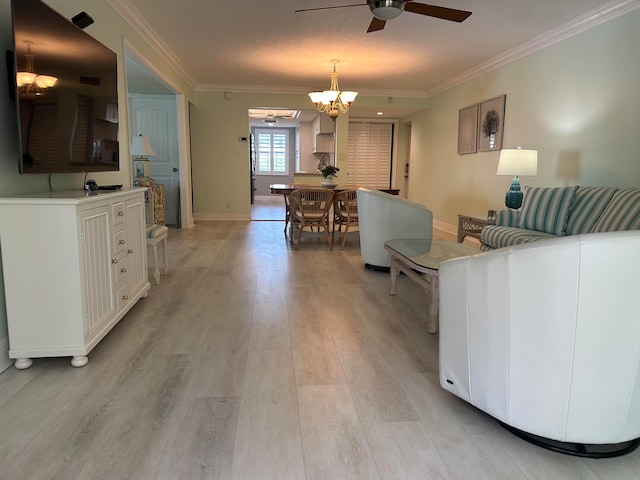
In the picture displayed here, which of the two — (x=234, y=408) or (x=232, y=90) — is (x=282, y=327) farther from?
(x=232, y=90)

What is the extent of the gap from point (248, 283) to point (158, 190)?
10.3 feet

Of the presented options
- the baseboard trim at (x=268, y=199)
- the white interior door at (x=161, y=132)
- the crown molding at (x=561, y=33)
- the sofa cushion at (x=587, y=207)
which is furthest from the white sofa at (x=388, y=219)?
the baseboard trim at (x=268, y=199)

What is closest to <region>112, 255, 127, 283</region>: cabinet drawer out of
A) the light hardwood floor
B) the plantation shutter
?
the light hardwood floor

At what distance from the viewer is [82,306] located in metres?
2.10

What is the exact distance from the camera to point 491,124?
564 cm

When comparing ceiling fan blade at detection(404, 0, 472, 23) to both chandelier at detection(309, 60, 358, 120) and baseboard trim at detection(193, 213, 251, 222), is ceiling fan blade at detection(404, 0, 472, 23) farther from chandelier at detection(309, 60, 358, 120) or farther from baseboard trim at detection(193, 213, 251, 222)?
baseboard trim at detection(193, 213, 251, 222)

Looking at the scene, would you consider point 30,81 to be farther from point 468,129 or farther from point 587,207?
point 468,129

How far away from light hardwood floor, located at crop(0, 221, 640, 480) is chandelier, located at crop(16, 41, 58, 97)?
137 centimetres

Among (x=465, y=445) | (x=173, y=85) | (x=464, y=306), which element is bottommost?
(x=465, y=445)

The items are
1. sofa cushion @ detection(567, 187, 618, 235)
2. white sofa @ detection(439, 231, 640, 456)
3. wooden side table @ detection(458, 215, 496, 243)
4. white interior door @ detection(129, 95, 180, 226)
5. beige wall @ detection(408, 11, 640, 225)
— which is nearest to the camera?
white sofa @ detection(439, 231, 640, 456)

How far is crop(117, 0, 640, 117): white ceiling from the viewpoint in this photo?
151 inches

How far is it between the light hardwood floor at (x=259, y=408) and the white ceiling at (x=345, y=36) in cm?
281

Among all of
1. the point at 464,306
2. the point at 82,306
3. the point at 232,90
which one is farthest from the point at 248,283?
the point at 232,90

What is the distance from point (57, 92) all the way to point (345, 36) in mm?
3289
